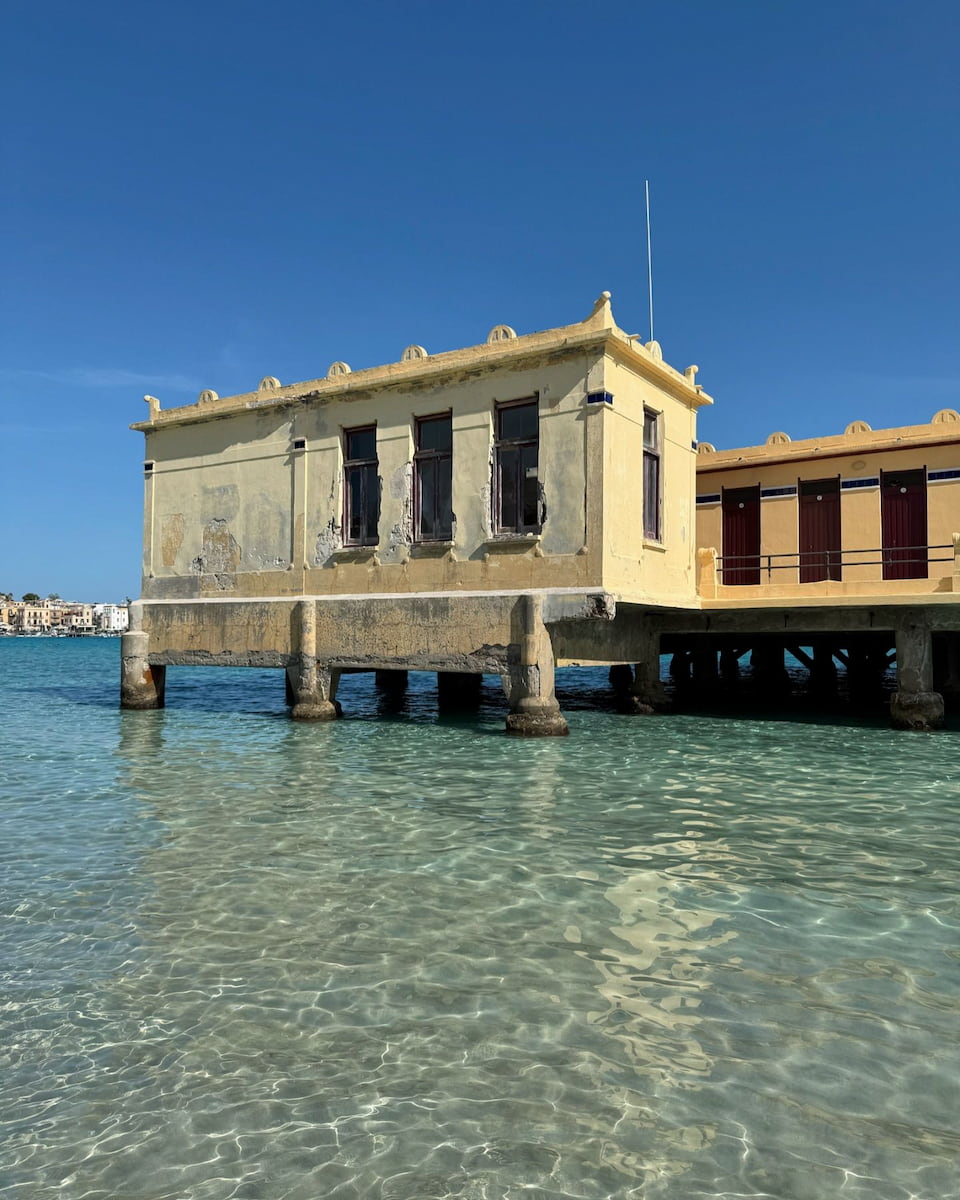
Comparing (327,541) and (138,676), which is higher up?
(327,541)

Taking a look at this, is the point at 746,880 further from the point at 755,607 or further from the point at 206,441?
the point at 206,441

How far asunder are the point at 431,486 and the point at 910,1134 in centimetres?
1326

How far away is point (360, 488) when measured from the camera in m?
16.6

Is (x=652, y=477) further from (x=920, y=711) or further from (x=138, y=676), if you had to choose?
(x=138, y=676)

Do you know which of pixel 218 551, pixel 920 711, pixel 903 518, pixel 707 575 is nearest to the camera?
pixel 920 711

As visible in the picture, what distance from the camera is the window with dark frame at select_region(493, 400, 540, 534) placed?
14570mm

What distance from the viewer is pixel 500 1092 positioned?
146 inches

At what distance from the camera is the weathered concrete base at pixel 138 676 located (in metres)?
19.0

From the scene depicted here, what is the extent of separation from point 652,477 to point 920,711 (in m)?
5.91

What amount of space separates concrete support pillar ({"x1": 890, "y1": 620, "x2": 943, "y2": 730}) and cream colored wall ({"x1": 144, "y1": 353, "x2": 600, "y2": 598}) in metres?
5.85

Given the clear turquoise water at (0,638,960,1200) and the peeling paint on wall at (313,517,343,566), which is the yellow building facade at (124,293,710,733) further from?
the clear turquoise water at (0,638,960,1200)

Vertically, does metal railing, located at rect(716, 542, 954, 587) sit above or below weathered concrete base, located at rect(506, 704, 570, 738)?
above

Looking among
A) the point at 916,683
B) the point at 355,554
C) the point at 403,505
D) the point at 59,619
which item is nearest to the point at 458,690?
the point at 355,554

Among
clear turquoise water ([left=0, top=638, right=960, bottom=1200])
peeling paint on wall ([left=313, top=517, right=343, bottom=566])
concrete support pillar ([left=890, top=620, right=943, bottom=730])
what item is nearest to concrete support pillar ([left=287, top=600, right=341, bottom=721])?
peeling paint on wall ([left=313, top=517, right=343, bottom=566])
